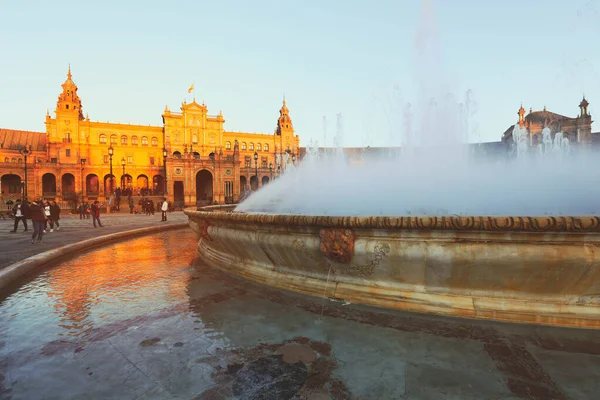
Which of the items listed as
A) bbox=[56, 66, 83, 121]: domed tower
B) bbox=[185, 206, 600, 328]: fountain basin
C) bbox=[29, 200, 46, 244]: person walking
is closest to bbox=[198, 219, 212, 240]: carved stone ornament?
bbox=[185, 206, 600, 328]: fountain basin

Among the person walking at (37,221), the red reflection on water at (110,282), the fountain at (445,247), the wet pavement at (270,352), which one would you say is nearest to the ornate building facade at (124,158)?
the person walking at (37,221)

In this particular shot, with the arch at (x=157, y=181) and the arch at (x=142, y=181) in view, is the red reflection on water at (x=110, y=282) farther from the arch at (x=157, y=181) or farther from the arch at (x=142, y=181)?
the arch at (x=142, y=181)

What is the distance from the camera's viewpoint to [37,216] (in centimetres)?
861

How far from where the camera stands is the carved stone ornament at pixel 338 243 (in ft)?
9.34

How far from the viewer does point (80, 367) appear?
2078 millimetres

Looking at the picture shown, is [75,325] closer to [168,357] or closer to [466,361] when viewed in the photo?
[168,357]

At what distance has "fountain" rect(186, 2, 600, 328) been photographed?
7.72 feet

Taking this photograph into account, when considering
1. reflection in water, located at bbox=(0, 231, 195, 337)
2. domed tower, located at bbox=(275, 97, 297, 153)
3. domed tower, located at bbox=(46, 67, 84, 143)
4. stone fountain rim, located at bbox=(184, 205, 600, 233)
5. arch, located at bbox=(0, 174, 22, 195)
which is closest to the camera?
stone fountain rim, located at bbox=(184, 205, 600, 233)

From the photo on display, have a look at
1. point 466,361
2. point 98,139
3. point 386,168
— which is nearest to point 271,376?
point 466,361

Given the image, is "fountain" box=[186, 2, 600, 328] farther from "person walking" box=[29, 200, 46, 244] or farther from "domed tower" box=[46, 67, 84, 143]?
"domed tower" box=[46, 67, 84, 143]

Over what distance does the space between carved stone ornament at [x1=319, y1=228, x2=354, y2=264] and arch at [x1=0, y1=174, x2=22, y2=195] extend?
65.2 meters

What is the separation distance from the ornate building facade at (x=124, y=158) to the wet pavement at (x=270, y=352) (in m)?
39.8

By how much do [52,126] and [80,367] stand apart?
69.7 meters

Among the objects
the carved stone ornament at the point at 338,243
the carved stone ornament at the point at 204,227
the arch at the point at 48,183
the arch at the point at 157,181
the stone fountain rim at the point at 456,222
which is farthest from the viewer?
the arch at the point at 157,181
